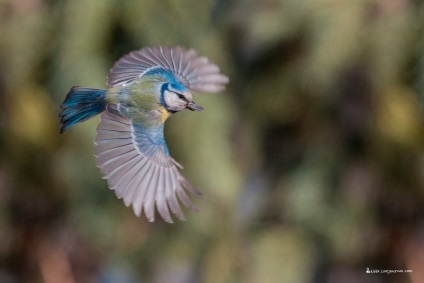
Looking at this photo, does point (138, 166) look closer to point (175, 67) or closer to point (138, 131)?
point (138, 131)

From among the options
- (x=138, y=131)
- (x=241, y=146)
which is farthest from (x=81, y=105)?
(x=241, y=146)

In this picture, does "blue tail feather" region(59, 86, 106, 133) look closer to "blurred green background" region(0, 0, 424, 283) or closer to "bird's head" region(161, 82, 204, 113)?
"bird's head" region(161, 82, 204, 113)

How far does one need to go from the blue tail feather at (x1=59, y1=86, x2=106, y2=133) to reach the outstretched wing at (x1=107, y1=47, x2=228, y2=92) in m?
0.07

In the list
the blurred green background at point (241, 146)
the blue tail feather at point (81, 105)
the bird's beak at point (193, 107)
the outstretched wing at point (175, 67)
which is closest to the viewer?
the bird's beak at point (193, 107)

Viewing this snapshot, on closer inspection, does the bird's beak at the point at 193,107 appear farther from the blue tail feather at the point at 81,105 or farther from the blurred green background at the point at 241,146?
the blurred green background at the point at 241,146

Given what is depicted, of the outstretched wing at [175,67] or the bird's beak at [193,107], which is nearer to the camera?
the bird's beak at [193,107]

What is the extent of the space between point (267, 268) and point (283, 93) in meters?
0.57

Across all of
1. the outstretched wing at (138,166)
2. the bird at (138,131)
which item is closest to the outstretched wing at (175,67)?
the bird at (138,131)

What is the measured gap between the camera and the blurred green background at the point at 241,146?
118 inches

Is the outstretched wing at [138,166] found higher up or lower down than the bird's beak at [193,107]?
lower down

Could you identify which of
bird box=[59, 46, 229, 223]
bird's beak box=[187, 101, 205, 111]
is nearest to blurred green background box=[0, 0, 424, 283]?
bird box=[59, 46, 229, 223]

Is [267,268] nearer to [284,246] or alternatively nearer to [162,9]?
[284,246]

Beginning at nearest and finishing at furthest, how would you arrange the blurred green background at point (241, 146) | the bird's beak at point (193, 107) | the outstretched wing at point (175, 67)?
the bird's beak at point (193, 107) → the outstretched wing at point (175, 67) → the blurred green background at point (241, 146)

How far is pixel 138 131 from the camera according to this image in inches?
55.6
